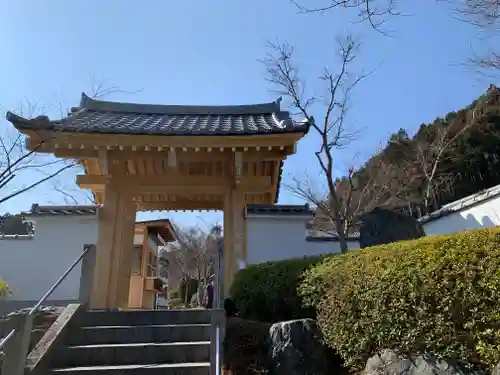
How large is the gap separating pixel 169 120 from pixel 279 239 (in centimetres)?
392

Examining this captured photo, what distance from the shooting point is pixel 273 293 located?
5.63 metres

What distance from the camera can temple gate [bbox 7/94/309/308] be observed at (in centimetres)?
701

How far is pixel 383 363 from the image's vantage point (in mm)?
3943

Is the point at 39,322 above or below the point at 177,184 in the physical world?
below

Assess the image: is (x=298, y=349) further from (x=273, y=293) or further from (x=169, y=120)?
(x=169, y=120)

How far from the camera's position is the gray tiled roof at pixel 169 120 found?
699 cm

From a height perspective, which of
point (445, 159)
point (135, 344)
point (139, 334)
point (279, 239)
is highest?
point (445, 159)

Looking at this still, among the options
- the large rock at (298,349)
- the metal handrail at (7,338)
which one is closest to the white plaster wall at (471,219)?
the large rock at (298,349)

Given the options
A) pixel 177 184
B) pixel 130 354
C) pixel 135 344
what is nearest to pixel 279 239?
pixel 177 184

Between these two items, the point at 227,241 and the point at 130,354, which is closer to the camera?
the point at 130,354

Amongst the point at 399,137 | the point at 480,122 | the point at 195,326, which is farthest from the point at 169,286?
the point at 195,326

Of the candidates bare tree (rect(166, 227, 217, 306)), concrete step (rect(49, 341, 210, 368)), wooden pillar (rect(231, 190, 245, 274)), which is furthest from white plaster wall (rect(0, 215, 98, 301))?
bare tree (rect(166, 227, 217, 306))

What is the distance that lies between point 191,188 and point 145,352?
11.3ft

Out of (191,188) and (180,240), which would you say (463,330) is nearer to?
(191,188)
